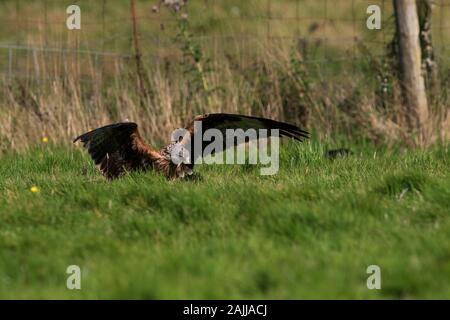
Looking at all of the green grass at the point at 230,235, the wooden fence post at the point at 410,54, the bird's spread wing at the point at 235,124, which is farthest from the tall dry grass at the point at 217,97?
the green grass at the point at 230,235

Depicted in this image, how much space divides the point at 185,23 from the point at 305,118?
5.59ft

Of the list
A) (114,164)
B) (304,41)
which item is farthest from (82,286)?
(304,41)

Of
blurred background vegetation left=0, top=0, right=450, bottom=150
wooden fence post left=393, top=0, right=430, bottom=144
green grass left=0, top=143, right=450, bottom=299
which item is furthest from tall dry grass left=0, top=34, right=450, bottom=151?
green grass left=0, top=143, right=450, bottom=299

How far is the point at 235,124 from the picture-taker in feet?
25.6

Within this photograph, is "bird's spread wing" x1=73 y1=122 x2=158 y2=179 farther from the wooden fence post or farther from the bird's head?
the wooden fence post

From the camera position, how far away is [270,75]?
1069 cm

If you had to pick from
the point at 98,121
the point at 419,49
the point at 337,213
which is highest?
the point at 419,49

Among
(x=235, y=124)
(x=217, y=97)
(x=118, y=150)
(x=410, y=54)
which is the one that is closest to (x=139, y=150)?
(x=118, y=150)

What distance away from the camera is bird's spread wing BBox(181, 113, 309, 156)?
24.8 feet

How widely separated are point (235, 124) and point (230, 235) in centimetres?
225

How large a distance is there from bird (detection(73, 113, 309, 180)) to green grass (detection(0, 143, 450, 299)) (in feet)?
1.13

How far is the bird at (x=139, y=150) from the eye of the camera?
7492 mm

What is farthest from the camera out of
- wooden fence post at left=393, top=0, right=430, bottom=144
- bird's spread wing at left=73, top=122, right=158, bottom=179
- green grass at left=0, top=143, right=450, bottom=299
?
wooden fence post at left=393, top=0, right=430, bottom=144
